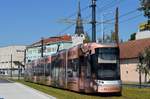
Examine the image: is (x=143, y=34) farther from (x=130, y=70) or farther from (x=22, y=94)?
(x=22, y=94)

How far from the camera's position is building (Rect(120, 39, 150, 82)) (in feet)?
256

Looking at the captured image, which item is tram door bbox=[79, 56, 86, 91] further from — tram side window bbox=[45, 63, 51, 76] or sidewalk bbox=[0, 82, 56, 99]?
tram side window bbox=[45, 63, 51, 76]

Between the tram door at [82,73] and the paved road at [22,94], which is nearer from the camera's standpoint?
the paved road at [22,94]

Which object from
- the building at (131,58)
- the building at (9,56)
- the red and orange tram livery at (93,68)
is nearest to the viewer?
the red and orange tram livery at (93,68)

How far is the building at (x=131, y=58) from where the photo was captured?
256ft

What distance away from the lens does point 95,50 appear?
2962 centimetres

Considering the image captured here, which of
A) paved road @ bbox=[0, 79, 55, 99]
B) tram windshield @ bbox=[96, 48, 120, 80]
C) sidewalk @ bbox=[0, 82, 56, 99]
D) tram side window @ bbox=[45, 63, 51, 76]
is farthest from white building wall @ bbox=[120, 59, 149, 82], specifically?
tram windshield @ bbox=[96, 48, 120, 80]

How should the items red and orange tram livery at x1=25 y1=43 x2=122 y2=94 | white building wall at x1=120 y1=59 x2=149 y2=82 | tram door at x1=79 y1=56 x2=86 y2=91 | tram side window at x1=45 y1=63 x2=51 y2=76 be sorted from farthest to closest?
white building wall at x1=120 y1=59 x2=149 y2=82 < tram side window at x1=45 y1=63 x2=51 y2=76 < tram door at x1=79 y1=56 x2=86 y2=91 < red and orange tram livery at x1=25 y1=43 x2=122 y2=94

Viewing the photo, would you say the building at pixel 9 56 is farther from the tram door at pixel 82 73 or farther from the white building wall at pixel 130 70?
the tram door at pixel 82 73

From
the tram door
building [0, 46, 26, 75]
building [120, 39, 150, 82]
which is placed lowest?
the tram door

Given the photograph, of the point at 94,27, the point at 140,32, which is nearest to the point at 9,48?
the point at 140,32

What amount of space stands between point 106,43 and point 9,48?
456ft

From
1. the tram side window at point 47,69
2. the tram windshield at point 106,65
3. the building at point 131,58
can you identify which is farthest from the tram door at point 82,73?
the building at point 131,58

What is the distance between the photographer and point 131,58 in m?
80.1
